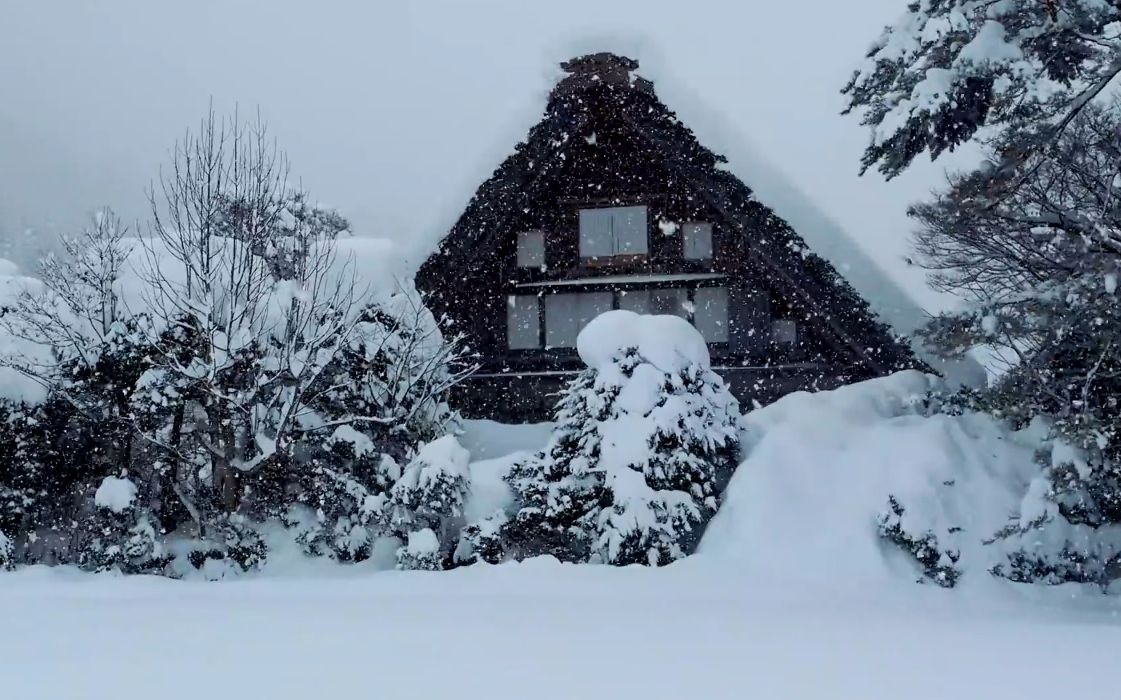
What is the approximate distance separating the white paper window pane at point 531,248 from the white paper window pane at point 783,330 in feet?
12.5

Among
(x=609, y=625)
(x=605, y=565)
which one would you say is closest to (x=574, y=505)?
(x=605, y=565)

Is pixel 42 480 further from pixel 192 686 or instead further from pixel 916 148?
pixel 916 148

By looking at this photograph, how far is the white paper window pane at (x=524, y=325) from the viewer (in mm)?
A: 13750

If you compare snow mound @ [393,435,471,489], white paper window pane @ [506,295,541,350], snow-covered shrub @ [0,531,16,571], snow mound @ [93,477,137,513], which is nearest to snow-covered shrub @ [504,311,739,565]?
snow mound @ [393,435,471,489]

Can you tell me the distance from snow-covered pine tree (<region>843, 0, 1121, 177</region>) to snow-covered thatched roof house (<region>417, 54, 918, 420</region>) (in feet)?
15.4

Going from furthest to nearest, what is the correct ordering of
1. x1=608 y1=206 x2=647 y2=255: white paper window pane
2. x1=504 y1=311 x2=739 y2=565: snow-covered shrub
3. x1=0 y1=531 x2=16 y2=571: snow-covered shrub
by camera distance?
x1=608 y1=206 x2=647 y2=255: white paper window pane
x1=0 y1=531 x2=16 y2=571: snow-covered shrub
x1=504 y1=311 x2=739 y2=565: snow-covered shrub

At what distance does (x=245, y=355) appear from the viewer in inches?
400

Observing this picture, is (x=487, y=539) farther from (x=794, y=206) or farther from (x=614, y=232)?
(x=794, y=206)

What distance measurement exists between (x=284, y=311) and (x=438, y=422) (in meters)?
2.47

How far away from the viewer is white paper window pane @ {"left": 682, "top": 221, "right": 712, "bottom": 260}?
13.2m

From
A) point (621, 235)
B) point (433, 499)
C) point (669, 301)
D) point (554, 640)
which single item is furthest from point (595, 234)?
point (554, 640)

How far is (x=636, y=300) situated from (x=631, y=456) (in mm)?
5283

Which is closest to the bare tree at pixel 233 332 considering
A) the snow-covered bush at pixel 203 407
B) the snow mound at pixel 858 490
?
the snow-covered bush at pixel 203 407

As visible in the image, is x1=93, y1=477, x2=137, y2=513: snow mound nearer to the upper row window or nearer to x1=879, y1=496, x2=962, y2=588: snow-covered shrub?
the upper row window
